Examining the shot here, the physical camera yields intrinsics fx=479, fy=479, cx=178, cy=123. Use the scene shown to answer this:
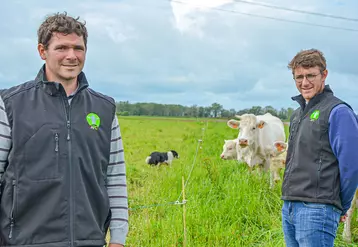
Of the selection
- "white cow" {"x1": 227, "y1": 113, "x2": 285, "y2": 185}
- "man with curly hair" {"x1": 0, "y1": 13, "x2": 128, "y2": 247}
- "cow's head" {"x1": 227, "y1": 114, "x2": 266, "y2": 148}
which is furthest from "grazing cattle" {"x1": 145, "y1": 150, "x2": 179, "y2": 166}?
"man with curly hair" {"x1": 0, "y1": 13, "x2": 128, "y2": 247}

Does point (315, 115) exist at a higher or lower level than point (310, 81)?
lower

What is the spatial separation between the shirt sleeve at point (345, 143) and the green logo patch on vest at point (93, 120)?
5.28ft

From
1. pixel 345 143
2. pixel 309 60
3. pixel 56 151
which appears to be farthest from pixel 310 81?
pixel 56 151

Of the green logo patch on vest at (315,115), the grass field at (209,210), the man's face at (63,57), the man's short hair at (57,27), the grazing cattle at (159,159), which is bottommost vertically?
the grass field at (209,210)

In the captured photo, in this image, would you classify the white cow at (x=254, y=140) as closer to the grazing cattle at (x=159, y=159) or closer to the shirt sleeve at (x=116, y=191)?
the grazing cattle at (x=159, y=159)

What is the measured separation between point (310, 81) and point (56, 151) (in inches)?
77.1

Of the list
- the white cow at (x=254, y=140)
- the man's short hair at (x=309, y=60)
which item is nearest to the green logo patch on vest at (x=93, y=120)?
the man's short hair at (x=309, y=60)

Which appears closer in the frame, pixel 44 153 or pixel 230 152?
pixel 44 153

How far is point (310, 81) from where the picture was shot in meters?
3.36

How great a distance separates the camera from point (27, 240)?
6.83 ft

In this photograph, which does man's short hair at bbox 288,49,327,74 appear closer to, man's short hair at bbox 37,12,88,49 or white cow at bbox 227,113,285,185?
man's short hair at bbox 37,12,88,49

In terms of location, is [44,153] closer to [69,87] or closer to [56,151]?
[56,151]

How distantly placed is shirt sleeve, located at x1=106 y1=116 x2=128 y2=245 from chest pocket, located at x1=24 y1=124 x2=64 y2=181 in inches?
13.8

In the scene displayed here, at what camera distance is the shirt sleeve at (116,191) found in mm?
2406
